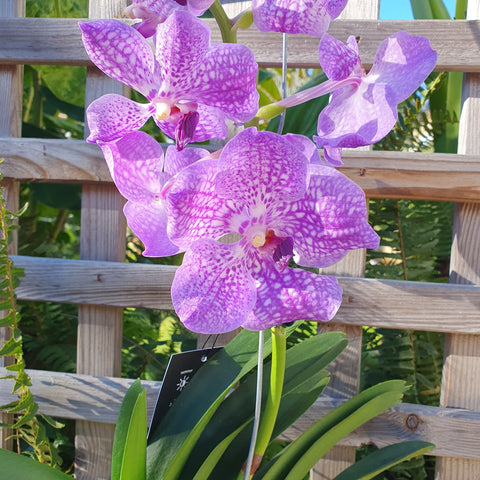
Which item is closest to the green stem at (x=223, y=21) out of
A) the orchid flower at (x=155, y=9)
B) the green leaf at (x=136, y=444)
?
the orchid flower at (x=155, y=9)

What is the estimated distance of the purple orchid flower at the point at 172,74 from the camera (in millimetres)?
427

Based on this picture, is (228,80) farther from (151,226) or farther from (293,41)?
(293,41)

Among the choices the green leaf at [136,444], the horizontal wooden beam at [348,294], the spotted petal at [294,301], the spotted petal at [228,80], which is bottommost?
the green leaf at [136,444]

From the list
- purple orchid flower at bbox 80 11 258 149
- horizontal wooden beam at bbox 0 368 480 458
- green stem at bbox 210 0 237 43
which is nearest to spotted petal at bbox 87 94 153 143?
purple orchid flower at bbox 80 11 258 149

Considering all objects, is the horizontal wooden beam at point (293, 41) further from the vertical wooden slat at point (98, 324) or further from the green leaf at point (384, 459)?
the green leaf at point (384, 459)

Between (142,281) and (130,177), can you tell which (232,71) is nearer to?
(130,177)

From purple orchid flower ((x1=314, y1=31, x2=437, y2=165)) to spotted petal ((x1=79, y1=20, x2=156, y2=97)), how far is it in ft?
0.54

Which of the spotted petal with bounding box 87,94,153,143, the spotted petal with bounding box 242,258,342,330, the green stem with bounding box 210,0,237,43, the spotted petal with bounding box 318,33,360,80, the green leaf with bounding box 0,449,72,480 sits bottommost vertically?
the green leaf with bounding box 0,449,72,480

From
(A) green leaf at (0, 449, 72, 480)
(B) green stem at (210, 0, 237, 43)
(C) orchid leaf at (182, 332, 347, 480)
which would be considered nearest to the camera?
(B) green stem at (210, 0, 237, 43)

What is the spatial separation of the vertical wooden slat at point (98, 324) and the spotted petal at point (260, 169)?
0.76 meters

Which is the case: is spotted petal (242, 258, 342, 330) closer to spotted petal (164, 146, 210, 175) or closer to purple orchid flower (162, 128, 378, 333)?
purple orchid flower (162, 128, 378, 333)

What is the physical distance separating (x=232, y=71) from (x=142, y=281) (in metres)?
0.74

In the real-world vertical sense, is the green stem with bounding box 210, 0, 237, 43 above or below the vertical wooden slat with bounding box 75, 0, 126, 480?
above

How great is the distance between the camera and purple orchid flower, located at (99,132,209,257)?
525 millimetres
